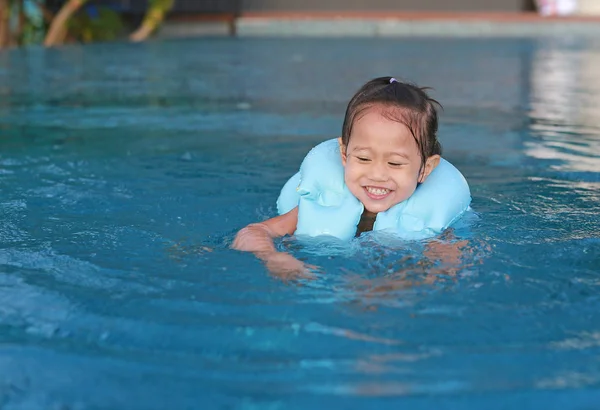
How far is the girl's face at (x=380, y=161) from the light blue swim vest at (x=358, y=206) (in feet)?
0.14

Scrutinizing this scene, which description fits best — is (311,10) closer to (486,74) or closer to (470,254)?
(486,74)

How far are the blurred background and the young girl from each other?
9.22 m

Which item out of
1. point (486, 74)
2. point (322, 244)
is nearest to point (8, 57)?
point (486, 74)

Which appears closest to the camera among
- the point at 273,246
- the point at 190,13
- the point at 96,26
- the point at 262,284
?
Result: the point at 262,284

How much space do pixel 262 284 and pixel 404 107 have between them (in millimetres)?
784

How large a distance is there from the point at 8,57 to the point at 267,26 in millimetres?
6455

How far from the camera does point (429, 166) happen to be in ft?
10.3

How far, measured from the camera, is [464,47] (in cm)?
1268

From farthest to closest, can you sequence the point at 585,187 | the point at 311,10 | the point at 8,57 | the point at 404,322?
1. the point at 311,10
2. the point at 8,57
3. the point at 585,187
4. the point at 404,322

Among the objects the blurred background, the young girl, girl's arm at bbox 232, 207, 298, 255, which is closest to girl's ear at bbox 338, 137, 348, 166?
the young girl

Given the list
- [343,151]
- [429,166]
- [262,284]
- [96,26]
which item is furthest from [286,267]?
[96,26]

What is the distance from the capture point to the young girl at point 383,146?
9.61ft

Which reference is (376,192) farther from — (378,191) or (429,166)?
(429,166)

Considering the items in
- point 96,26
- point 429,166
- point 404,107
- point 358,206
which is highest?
point 404,107
